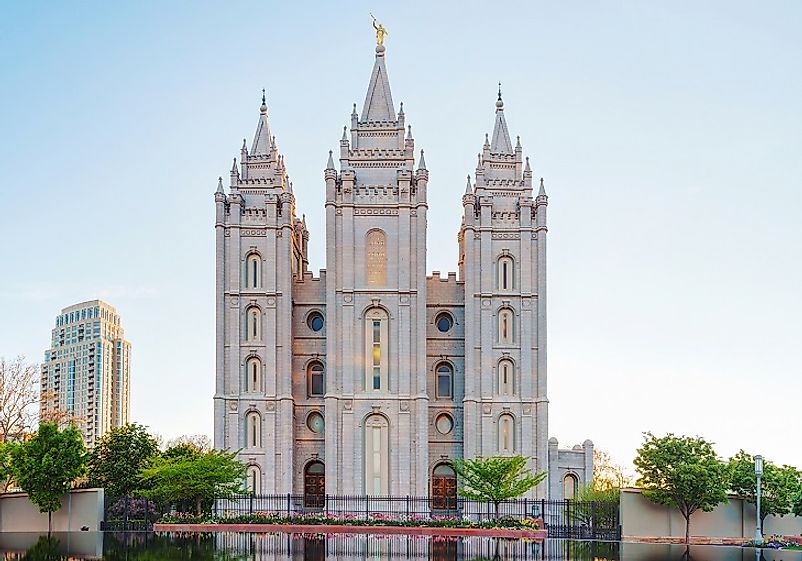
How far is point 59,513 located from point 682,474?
26835 mm

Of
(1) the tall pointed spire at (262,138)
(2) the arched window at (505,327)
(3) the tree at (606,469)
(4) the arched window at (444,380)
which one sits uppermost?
(1) the tall pointed spire at (262,138)

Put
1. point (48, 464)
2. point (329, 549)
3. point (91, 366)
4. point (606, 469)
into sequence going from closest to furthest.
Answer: point (329, 549) < point (48, 464) < point (606, 469) < point (91, 366)

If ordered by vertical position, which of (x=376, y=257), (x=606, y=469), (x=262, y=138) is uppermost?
(x=262, y=138)

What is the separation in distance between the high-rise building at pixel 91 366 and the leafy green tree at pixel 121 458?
74272 millimetres

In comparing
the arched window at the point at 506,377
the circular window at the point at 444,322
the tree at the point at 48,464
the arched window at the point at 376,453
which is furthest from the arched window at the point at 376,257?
the tree at the point at 48,464

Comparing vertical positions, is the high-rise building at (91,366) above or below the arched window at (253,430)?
above

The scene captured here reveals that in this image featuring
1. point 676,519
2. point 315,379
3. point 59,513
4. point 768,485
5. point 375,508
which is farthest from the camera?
point 315,379

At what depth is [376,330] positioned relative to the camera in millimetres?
60844

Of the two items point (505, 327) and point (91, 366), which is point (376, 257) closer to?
point (505, 327)

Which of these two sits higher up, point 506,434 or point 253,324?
point 253,324

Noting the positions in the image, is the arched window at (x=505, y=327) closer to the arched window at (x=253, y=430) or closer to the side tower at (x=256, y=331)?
the side tower at (x=256, y=331)

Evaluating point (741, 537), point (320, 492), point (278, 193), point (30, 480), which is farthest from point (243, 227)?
point (741, 537)

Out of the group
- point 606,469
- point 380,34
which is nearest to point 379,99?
point 380,34

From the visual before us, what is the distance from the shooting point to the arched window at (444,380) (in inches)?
2488
